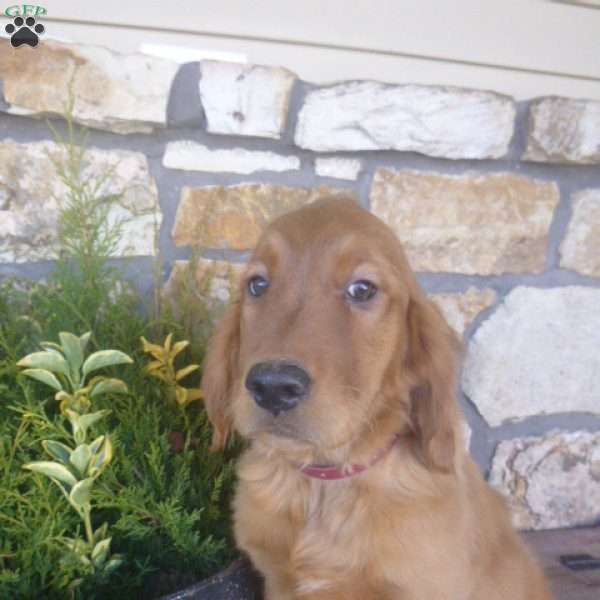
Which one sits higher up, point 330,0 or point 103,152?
point 330,0

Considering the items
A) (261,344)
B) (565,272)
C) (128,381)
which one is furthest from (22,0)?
(565,272)

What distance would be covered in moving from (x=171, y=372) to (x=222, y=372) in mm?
192

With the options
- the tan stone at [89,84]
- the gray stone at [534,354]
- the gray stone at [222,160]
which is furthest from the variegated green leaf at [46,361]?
the gray stone at [534,354]

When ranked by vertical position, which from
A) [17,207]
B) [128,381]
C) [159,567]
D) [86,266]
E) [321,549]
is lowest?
[159,567]

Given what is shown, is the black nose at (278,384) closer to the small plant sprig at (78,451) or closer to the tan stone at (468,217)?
the small plant sprig at (78,451)

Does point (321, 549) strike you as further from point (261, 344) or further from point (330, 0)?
point (330, 0)

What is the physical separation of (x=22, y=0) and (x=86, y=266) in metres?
0.86

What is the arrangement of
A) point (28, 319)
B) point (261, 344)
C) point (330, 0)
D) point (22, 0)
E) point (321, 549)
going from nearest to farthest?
point (261, 344) → point (321, 549) → point (28, 319) → point (22, 0) → point (330, 0)

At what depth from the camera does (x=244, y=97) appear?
2.21 meters

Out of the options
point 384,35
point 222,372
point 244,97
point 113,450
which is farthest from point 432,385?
point 384,35

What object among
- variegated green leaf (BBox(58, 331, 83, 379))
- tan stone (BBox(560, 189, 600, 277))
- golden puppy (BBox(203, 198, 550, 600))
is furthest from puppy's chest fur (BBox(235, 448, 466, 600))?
tan stone (BBox(560, 189, 600, 277))

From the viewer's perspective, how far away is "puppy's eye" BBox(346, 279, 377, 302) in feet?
5.07

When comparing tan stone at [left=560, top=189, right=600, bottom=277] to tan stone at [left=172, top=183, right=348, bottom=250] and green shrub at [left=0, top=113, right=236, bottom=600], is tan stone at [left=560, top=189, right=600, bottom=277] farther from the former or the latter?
green shrub at [left=0, top=113, right=236, bottom=600]

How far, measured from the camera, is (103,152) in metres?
2.18
